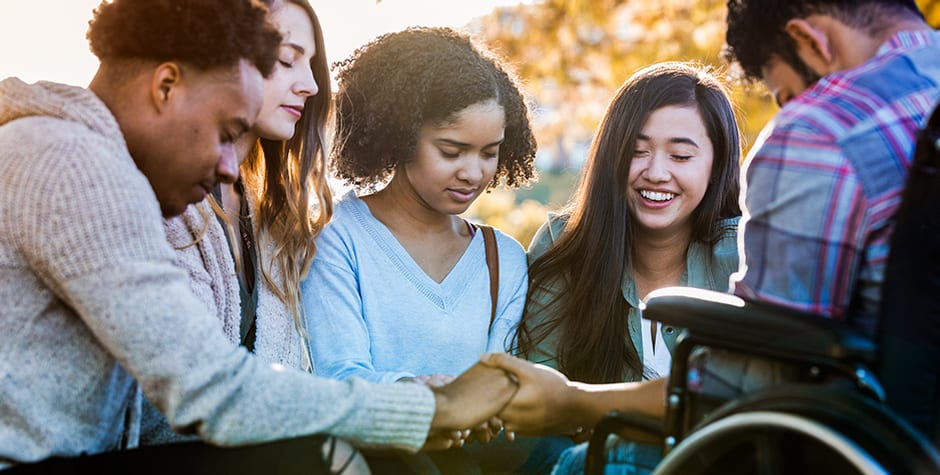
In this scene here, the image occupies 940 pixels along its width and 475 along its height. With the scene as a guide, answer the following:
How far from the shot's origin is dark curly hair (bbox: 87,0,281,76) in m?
A: 1.75

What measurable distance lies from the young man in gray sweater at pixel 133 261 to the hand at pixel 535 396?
0.82ft

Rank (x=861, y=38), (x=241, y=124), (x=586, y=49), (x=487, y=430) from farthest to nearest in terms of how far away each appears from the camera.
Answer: (x=586, y=49)
(x=487, y=430)
(x=241, y=124)
(x=861, y=38)

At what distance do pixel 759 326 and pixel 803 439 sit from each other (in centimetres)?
18

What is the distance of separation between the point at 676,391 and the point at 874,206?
0.42 meters

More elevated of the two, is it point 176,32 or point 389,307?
point 176,32

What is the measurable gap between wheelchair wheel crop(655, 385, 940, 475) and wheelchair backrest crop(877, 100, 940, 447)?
4.9 inches

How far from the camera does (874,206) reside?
1520 millimetres

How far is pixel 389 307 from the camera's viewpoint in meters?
2.77

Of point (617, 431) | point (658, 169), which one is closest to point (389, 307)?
point (658, 169)

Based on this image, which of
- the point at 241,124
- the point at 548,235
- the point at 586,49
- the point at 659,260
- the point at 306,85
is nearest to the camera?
the point at 241,124

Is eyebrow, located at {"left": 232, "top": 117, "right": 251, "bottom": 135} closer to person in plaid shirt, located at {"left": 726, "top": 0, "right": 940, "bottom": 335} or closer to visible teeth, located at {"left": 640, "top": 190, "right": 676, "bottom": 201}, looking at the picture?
person in plaid shirt, located at {"left": 726, "top": 0, "right": 940, "bottom": 335}

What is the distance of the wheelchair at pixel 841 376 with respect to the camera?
1329mm

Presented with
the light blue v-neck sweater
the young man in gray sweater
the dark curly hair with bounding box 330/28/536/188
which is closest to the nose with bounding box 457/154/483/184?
the dark curly hair with bounding box 330/28/536/188

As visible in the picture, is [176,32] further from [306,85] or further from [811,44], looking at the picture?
[811,44]
